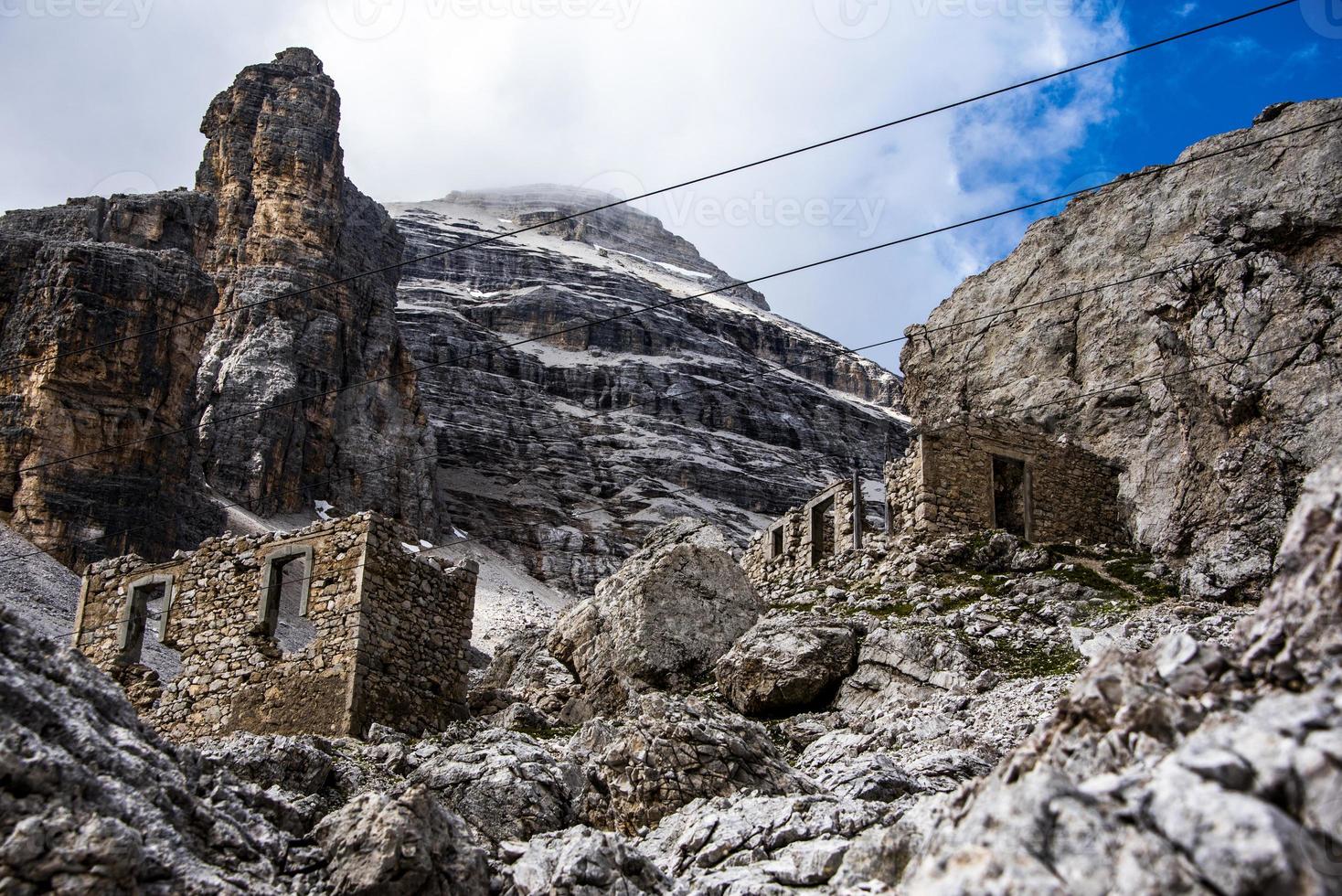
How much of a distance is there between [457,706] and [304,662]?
9.01 ft

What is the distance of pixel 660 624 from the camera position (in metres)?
19.7

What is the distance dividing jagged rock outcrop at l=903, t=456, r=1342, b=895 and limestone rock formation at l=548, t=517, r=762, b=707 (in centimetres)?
1330

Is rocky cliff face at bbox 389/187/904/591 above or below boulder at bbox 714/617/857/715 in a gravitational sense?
above

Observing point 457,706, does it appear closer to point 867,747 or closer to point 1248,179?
point 867,747

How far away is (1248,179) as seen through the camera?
28.4 metres

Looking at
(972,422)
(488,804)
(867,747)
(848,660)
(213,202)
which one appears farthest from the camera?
(213,202)

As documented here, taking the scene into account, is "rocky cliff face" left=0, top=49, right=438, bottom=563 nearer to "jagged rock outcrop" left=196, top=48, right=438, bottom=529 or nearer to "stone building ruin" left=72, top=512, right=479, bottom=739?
"jagged rock outcrop" left=196, top=48, right=438, bottom=529

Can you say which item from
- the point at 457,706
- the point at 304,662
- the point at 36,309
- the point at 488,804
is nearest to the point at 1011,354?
the point at 457,706

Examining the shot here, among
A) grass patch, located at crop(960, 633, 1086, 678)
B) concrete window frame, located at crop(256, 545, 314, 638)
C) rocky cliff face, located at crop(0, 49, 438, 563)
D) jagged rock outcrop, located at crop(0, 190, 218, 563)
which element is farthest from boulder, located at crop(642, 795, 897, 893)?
jagged rock outcrop, located at crop(0, 190, 218, 563)

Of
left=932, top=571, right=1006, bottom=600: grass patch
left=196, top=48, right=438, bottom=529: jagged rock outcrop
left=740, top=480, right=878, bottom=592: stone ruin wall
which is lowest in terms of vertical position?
left=932, top=571, right=1006, bottom=600: grass patch

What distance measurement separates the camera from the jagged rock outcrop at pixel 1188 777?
4.37 metres

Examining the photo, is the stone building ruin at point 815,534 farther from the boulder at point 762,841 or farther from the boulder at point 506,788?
the boulder at point 762,841

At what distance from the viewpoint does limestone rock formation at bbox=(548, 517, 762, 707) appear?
1923 cm

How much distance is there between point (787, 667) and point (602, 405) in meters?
111
